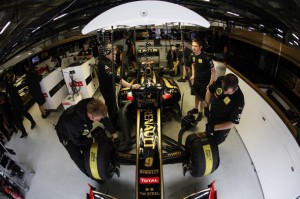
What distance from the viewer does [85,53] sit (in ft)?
13.0

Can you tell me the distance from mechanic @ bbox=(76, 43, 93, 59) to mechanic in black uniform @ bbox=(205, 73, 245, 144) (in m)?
2.68

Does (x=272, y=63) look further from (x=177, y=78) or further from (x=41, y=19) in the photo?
(x=41, y=19)

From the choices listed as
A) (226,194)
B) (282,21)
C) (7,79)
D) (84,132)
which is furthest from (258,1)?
(7,79)

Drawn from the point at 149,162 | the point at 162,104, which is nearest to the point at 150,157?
the point at 149,162

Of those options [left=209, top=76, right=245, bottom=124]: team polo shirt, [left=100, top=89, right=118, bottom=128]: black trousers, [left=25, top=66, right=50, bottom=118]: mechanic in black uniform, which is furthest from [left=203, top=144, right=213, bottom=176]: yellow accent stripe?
[left=25, top=66, right=50, bottom=118]: mechanic in black uniform

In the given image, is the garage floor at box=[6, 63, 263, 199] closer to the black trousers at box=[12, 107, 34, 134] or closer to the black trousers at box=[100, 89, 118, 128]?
the black trousers at box=[12, 107, 34, 134]

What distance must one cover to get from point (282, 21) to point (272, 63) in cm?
46

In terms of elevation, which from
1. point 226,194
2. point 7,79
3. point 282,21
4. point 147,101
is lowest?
point 226,194

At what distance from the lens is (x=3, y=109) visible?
2543 millimetres

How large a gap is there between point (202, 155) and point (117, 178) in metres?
1.13

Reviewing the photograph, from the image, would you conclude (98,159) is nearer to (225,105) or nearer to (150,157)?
(150,157)

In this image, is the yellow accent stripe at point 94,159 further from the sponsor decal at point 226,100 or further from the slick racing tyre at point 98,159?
the sponsor decal at point 226,100

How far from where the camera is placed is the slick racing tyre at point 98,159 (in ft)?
5.90

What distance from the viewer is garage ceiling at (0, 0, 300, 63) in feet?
6.19
